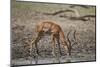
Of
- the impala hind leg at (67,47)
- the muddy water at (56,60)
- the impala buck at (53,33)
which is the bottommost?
the muddy water at (56,60)

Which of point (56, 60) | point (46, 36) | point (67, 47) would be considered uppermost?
point (46, 36)

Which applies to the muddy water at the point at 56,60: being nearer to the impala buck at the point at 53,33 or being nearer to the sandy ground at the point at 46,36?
the sandy ground at the point at 46,36

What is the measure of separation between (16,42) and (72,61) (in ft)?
2.85

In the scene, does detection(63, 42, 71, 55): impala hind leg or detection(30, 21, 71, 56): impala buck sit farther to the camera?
detection(63, 42, 71, 55): impala hind leg

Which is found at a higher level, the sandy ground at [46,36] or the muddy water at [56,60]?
the sandy ground at [46,36]

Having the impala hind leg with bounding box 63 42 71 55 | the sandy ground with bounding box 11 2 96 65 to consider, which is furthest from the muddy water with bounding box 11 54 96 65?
the impala hind leg with bounding box 63 42 71 55

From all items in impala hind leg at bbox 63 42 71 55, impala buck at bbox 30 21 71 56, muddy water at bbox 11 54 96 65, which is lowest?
muddy water at bbox 11 54 96 65

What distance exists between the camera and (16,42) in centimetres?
246

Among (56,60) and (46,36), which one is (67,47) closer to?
(56,60)

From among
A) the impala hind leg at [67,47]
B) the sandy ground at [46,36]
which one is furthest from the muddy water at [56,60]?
the impala hind leg at [67,47]

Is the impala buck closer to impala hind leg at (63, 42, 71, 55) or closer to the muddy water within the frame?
impala hind leg at (63, 42, 71, 55)

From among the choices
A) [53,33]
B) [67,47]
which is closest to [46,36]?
[53,33]

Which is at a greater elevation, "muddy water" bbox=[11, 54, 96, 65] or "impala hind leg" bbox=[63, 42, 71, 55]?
"impala hind leg" bbox=[63, 42, 71, 55]

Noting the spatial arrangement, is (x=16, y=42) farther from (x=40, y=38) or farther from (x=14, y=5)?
(x=14, y=5)
